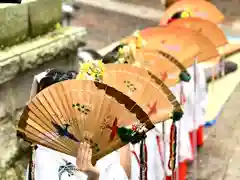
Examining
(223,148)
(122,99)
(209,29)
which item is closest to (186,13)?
(209,29)

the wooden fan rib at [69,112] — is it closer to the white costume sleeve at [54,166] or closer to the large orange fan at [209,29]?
the white costume sleeve at [54,166]

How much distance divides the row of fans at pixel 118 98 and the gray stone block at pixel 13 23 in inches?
27.9

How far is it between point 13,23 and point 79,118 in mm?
1388

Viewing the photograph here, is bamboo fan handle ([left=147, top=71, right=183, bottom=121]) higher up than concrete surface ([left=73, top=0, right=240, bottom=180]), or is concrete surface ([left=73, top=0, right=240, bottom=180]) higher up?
bamboo fan handle ([left=147, top=71, right=183, bottom=121])

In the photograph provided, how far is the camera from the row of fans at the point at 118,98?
2516mm

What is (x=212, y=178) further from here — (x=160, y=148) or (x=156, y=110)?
(x=156, y=110)

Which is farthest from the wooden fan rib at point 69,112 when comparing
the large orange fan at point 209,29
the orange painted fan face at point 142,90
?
the large orange fan at point 209,29

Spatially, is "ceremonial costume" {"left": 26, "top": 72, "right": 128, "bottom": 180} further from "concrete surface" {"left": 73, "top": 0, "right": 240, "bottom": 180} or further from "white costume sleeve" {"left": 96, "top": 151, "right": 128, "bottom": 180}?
"concrete surface" {"left": 73, "top": 0, "right": 240, "bottom": 180}

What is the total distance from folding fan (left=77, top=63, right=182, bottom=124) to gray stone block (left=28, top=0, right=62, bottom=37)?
89 cm

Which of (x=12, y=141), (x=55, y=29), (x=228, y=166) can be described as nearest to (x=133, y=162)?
(x=12, y=141)

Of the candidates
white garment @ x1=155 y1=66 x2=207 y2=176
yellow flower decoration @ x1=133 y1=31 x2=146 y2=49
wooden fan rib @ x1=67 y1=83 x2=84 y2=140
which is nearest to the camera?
wooden fan rib @ x1=67 y1=83 x2=84 y2=140

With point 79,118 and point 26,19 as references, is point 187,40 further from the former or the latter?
point 79,118

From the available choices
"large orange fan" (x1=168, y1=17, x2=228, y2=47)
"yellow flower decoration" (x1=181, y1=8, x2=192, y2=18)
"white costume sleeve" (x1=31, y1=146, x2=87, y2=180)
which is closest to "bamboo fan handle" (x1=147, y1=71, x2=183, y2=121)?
"white costume sleeve" (x1=31, y1=146, x2=87, y2=180)

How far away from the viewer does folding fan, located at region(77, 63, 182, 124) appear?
3137 mm
